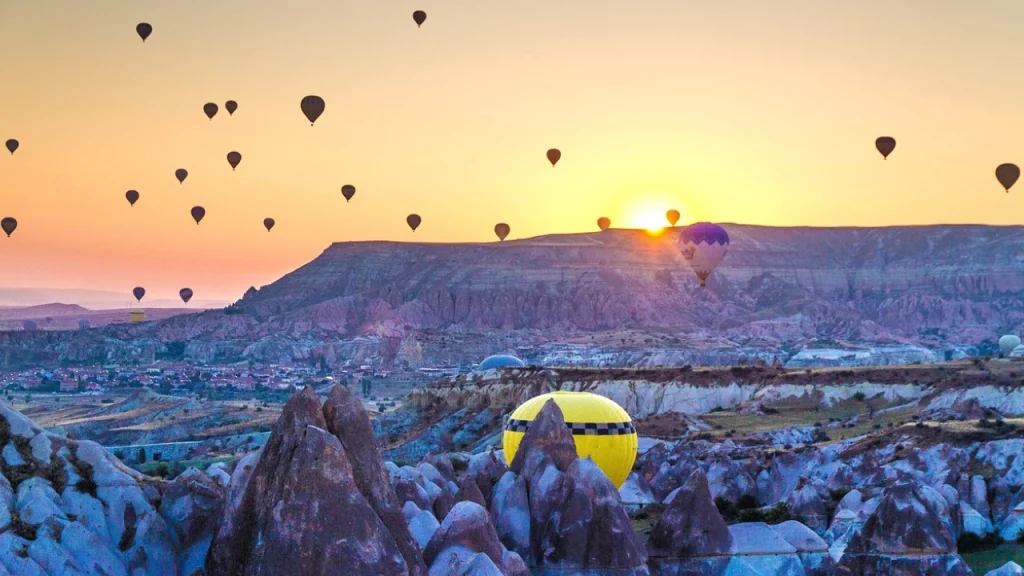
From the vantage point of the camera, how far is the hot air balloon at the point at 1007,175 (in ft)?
253

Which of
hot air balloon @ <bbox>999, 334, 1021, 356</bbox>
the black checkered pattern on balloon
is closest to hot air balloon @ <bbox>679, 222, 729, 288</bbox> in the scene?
hot air balloon @ <bbox>999, 334, 1021, 356</bbox>

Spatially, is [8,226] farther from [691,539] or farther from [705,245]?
[691,539]

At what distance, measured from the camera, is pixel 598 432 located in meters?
50.8

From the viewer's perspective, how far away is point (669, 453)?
66.6 metres

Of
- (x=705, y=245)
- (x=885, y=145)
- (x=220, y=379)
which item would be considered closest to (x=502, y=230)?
(x=705, y=245)

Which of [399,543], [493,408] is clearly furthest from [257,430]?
[399,543]

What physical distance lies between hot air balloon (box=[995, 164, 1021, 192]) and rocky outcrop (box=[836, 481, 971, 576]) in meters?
48.5

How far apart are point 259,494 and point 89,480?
6.62 m

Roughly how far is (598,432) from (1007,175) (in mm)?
37502

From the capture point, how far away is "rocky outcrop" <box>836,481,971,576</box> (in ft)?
105

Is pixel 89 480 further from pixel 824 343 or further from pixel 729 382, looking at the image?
pixel 824 343

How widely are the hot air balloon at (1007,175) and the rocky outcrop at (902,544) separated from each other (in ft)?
159

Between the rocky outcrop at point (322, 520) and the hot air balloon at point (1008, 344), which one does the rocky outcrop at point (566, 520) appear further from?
the hot air balloon at point (1008, 344)

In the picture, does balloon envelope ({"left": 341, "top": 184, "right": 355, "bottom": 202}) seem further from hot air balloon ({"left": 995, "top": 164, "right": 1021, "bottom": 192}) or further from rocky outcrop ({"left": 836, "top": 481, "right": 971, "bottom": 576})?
rocky outcrop ({"left": 836, "top": 481, "right": 971, "bottom": 576})
